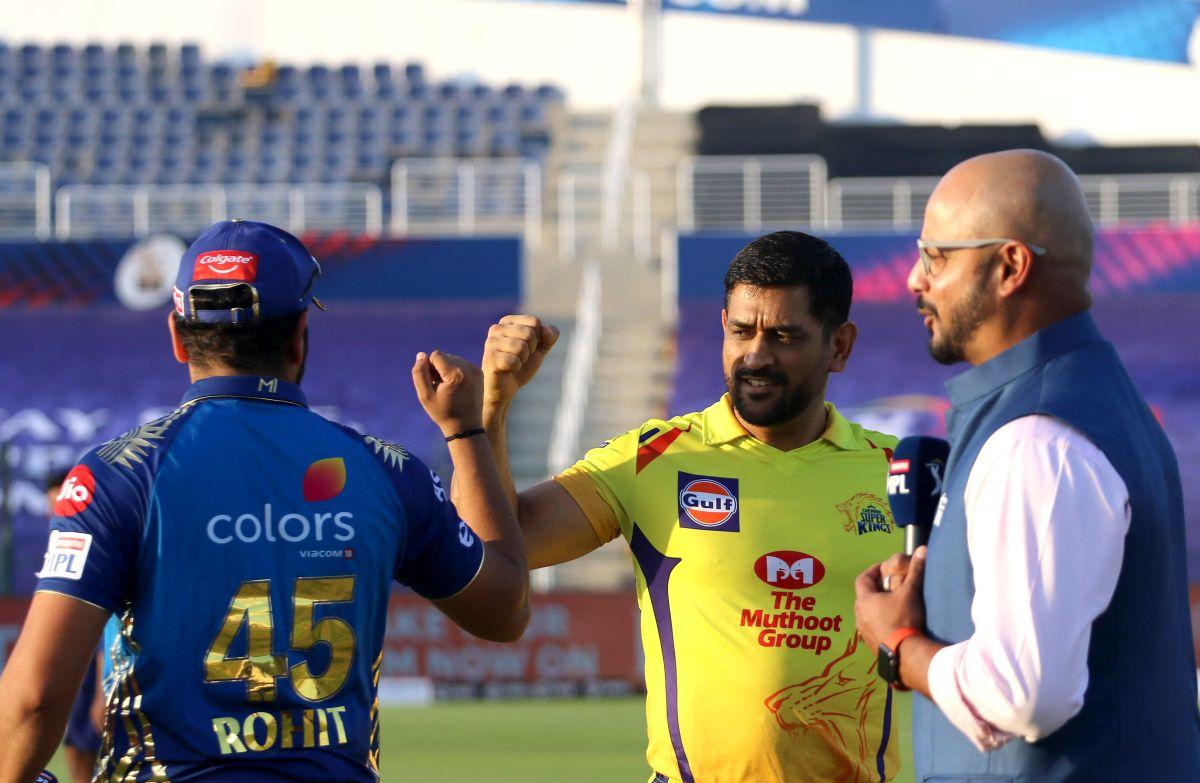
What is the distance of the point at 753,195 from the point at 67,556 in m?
18.0

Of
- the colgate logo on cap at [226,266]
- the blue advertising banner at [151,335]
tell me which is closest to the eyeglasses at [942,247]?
the colgate logo on cap at [226,266]

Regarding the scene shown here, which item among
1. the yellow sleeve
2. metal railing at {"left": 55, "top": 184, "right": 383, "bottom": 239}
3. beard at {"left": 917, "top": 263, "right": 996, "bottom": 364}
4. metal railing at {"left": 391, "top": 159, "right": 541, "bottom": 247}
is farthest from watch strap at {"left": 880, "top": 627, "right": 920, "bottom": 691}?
metal railing at {"left": 391, "top": 159, "right": 541, "bottom": 247}

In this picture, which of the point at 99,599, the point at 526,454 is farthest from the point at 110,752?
the point at 526,454

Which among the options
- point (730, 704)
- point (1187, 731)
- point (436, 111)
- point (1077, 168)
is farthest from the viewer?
point (436, 111)

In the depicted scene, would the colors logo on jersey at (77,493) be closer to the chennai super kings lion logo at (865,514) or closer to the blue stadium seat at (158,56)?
the chennai super kings lion logo at (865,514)

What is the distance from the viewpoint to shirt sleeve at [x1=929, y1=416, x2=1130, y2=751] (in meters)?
2.65

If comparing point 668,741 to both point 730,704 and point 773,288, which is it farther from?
point 773,288

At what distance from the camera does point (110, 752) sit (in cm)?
299

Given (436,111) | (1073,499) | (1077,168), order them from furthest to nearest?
(436,111) → (1077,168) → (1073,499)

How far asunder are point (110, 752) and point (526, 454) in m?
18.5

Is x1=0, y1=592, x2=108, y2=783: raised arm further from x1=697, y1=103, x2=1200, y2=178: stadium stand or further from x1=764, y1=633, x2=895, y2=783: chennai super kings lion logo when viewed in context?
x1=697, y1=103, x2=1200, y2=178: stadium stand

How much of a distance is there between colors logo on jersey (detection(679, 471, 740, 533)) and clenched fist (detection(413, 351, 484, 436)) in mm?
847

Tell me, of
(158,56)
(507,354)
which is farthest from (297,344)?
(158,56)

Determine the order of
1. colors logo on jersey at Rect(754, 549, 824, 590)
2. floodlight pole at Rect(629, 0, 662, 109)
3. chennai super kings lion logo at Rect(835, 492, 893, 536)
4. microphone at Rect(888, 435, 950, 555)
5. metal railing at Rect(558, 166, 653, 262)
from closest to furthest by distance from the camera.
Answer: microphone at Rect(888, 435, 950, 555)
colors logo on jersey at Rect(754, 549, 824, 590)
chennai super kings lion logo at Rect(835, 492, 893, 536)
metal railing at Rect(558, 166, 653, 262)
floodlight pole at Rect(629, 0, 662, 109)
